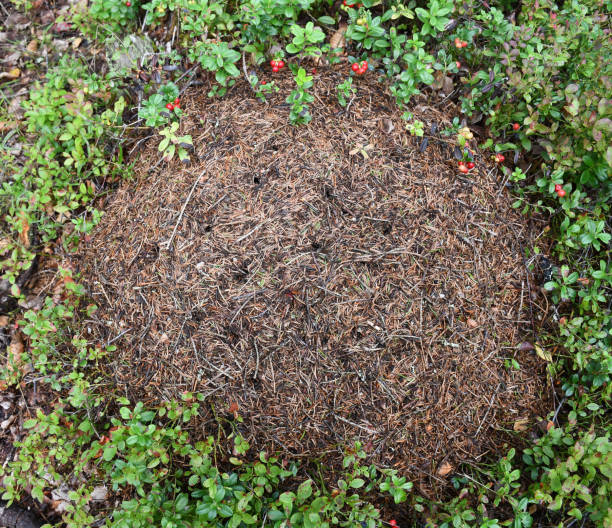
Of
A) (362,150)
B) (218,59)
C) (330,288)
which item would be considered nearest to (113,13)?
(218,59)

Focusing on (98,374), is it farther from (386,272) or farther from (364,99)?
(364,99)

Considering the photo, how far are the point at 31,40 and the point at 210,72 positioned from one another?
7.24ft

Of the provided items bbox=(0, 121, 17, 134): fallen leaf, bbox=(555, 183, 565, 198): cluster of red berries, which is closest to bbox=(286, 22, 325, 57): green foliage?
bbox=(555, 183, 565, 198): cluster of red berries

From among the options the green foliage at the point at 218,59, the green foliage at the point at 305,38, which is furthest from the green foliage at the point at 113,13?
the green foliage at the point at 305,38

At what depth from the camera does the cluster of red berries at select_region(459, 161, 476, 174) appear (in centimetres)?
286

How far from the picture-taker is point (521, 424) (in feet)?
8.77

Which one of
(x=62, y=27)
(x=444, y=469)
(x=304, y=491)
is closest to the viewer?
(x=304, y=491)

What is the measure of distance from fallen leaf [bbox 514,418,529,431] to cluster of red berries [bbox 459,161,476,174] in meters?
1.68

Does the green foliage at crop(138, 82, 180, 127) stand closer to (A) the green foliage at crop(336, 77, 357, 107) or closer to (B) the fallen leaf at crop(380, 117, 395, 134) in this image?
(A) the green foliage at crop(336, 77, 357, 107)

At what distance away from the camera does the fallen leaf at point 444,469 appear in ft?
8.49

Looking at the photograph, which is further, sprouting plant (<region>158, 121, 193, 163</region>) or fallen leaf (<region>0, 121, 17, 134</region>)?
fallen leaf (<region>0, 121, 17, 134</region>)

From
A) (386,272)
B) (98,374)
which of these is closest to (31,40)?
(98,374)

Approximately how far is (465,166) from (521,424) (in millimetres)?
1734

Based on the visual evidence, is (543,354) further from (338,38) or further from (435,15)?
(338,38)
